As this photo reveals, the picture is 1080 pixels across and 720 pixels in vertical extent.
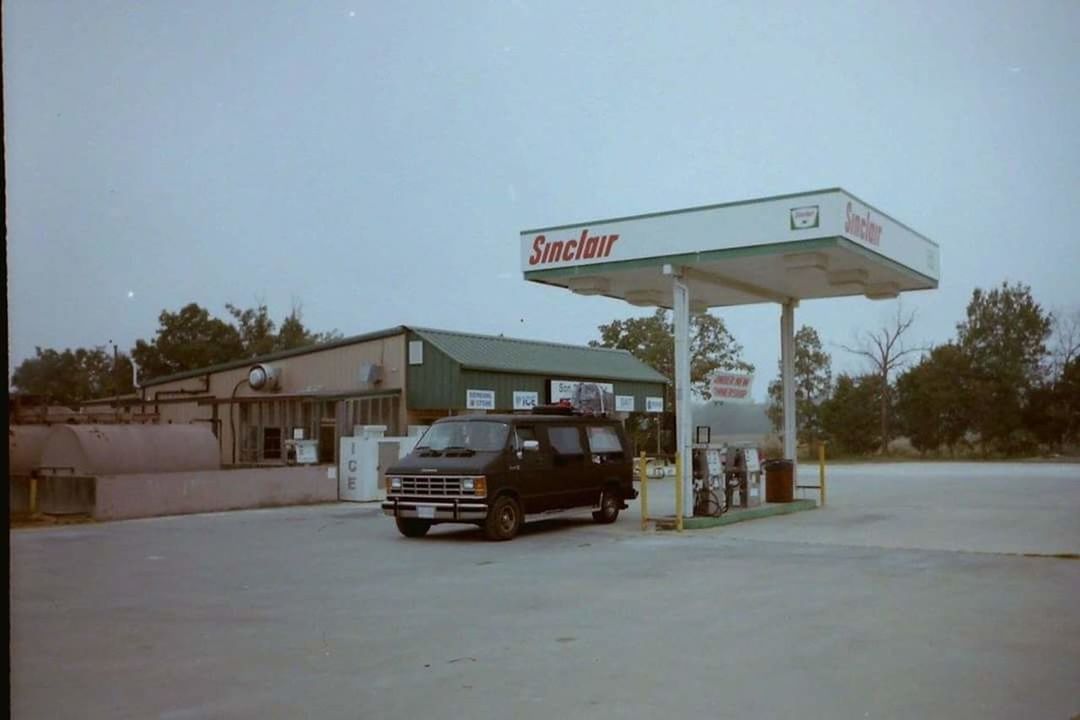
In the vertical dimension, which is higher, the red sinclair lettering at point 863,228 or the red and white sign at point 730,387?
the red sinclair lettering at point 863,228

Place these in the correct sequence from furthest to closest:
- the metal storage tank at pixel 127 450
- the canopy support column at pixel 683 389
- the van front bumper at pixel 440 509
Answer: the metal storage tank at pixel 127 450 < the canopy support column at pixel 683 389 < the van front bumper at pixel 440 509

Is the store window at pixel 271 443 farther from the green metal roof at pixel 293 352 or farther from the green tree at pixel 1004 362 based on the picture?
the green tree at pixel 1004 362

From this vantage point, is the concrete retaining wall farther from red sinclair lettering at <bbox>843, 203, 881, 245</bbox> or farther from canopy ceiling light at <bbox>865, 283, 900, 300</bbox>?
red sinclair lettering at <bbox>843, 203, 881, 245</bbox>

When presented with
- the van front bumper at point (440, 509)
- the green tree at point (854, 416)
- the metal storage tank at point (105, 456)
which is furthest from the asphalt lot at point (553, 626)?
the green tree at point (854, 416)

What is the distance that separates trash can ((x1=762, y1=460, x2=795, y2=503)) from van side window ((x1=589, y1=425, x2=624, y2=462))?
415 cm

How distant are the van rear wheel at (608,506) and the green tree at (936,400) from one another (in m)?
40.2

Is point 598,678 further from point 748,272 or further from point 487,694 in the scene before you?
point 748,272

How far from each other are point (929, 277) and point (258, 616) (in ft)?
47.4

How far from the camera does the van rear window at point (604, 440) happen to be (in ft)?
58.8

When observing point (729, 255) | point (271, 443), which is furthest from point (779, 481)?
point (271, 443)

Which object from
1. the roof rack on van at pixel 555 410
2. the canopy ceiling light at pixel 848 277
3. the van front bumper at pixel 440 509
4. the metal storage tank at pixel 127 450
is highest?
the canopy ceiling light at pixel 848 277

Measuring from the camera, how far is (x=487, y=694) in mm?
6473

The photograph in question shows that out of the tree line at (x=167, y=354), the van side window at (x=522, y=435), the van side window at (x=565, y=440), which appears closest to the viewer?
the van side window at (x=522, y=435)

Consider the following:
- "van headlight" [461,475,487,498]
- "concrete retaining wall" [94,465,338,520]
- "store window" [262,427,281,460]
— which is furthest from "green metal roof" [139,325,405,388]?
"van headlight" [461,475,487,498]
